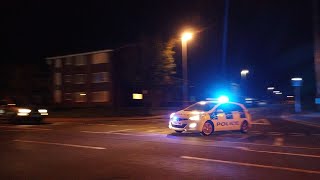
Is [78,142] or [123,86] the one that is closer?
[78,142]

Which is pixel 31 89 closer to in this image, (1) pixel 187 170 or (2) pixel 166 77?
(2) pixel 166 77

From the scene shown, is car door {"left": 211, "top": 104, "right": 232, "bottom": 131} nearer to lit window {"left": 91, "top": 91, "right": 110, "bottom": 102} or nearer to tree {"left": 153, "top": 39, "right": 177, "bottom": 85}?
tree {"left": 153, "top": 39, "right": 177, "bottom": 85}

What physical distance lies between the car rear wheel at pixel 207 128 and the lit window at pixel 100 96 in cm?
4419

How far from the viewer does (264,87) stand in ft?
338

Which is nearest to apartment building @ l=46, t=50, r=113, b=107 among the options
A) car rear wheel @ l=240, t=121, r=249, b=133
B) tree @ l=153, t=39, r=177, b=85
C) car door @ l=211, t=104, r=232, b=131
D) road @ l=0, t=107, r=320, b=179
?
tree @ l=153, t=39, r=177, b=85

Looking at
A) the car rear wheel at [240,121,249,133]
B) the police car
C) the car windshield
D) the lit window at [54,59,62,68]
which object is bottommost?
the car rear wheel at [240,121,249,133]

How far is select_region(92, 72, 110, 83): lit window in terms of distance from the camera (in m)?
60.9

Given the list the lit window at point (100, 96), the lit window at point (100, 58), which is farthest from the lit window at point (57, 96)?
the lit window at point (100, 58)

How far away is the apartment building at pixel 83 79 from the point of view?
200 ft

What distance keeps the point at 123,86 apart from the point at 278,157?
5198 centimetres

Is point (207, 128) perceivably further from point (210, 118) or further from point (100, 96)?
point (100, 96)

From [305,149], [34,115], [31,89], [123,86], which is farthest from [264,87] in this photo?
[305,149]

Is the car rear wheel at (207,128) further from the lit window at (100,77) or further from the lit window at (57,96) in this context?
the lit window at (57,96)

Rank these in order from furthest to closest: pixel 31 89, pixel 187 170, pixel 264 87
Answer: pixel 264 87
pixel 31 89
pixel 187 170
